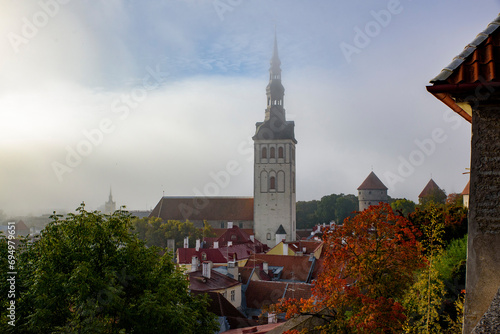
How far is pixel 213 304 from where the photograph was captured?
21.4 meters

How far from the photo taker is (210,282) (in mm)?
25734

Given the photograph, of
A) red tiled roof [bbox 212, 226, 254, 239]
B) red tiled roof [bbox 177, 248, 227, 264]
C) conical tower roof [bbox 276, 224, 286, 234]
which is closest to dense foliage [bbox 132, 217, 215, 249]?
red tiled roof [bbox 212, 226, 254, 239]

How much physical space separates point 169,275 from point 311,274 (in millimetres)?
21231

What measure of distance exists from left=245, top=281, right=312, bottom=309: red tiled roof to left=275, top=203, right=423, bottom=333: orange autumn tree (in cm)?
1615

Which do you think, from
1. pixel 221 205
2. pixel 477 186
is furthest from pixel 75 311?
pixel 221 205

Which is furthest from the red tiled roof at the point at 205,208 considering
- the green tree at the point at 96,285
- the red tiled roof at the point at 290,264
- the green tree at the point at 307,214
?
the green tree at the point at 96,285

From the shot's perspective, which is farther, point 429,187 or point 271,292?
point 429,187

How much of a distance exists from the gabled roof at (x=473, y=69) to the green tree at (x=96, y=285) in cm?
871

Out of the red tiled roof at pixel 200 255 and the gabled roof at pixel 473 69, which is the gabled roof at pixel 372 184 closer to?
the red tiled roof at pixel 200 255

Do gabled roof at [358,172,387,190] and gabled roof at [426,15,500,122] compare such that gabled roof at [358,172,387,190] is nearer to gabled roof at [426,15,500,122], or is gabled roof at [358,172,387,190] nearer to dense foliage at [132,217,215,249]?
dense foliage at [132,217,215,249]

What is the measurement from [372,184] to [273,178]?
76.4 feet

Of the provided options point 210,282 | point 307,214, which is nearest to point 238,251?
point 210,282

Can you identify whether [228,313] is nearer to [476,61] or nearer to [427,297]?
[427,297]

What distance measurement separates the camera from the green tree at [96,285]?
10852 mm
